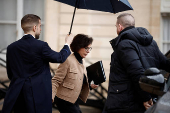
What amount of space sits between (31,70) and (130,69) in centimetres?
102

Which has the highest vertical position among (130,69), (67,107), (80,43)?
(80,43)

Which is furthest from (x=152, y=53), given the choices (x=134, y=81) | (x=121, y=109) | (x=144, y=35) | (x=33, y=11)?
(x=33, y=11)

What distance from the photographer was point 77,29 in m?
8.55

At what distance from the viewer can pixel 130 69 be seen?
2904 millimetres

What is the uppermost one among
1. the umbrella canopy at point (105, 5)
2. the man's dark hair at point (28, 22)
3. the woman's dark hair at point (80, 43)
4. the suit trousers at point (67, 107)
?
the umbrella canopy at point (105, 5)

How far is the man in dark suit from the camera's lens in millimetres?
3031

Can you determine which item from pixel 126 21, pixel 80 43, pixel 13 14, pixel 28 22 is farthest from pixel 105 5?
pixel 13 14

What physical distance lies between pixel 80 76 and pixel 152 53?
1.18 m

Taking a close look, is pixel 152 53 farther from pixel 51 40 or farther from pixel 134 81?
pixel 51 40

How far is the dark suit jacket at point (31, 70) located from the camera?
3.04 m

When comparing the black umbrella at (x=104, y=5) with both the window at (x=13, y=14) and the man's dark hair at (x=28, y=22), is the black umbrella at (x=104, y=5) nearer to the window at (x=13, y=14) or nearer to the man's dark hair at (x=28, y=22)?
the man's dark hair at (x=28, y=22)

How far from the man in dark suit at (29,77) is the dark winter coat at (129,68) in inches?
25.0

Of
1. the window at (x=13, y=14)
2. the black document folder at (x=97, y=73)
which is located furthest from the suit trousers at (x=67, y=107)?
the window at (x=13, y=14)

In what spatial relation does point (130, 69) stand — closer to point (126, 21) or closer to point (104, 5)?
point (126, 21)
